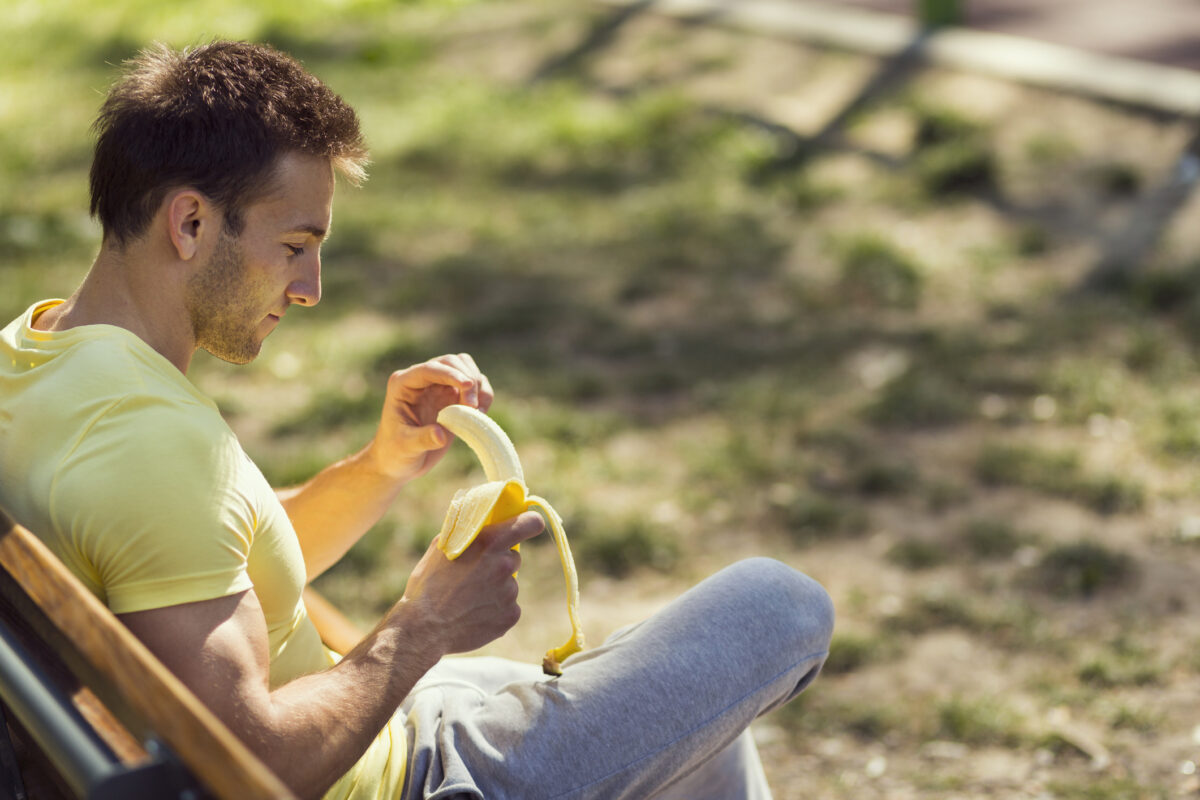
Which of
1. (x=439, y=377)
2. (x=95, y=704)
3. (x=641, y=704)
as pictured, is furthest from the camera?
(x=439, y=377)

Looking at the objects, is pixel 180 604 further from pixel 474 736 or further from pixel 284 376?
pixel 284 376

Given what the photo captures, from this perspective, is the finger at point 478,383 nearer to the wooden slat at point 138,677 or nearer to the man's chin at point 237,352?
the man's chin at point 237,352

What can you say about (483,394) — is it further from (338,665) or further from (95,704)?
(95,704)

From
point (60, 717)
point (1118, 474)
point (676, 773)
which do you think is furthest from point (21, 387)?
point (1118, 474)

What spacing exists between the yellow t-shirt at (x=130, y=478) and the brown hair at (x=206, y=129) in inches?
7.8

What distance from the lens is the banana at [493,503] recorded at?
185 centimetres

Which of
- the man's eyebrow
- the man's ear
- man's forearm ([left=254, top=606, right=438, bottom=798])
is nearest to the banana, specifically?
man's forearm ([left=254, top=606, right=438, bottom=798])

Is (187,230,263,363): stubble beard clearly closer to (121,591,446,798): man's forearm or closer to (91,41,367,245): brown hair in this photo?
(91,41,367,245): brown hair

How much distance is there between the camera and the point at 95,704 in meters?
1.48

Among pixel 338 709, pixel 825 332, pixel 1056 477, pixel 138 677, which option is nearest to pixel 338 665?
pixel 338 709

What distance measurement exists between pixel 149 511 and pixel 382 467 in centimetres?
81

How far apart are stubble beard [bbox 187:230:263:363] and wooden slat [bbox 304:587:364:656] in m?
0.69

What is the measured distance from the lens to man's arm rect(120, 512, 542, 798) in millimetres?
1595

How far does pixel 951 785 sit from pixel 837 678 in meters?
0.50
